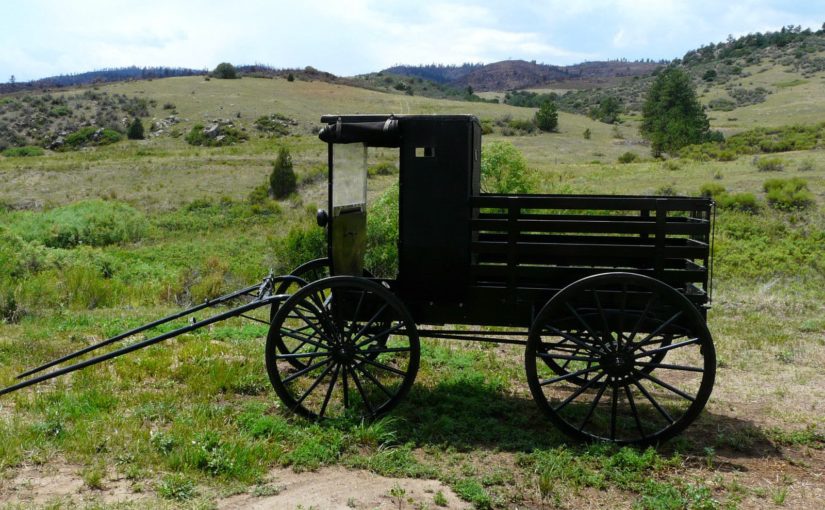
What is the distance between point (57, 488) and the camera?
4.38 m

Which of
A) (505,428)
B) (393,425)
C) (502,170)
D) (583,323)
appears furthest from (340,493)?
(502,170)

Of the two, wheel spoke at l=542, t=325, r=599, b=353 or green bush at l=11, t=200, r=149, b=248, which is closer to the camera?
wheel spoke at l=542, t=325, r=599, b=353

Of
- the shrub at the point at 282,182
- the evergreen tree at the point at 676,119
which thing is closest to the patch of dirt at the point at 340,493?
the shrub at the point at 282,182

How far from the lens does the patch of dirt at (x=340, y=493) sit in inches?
165

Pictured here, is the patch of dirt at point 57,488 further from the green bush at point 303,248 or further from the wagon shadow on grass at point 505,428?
the green bush at point 303,248

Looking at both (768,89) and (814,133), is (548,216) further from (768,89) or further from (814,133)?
(768,89)

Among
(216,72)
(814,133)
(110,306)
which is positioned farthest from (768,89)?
(110,306)

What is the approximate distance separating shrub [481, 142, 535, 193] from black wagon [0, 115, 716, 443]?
30.6 ft

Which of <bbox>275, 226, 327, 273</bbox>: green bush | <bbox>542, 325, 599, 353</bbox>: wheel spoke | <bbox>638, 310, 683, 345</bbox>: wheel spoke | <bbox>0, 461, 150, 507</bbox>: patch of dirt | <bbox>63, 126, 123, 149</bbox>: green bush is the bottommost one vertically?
<bbox>0, 461, 150, 507</bbox>: patch of dirt

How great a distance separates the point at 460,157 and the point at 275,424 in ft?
8.24

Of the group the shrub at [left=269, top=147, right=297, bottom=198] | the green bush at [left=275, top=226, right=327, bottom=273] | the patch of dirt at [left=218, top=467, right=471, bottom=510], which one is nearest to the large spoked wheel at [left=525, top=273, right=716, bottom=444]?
the patch of dirt at [left=218, top=467, right=471, bottom=510]

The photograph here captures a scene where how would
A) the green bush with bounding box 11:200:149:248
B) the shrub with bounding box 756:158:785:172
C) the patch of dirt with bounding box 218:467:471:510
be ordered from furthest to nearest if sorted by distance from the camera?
the shrub with bounding box 756:158:785:172 → the green bush with bounding box 11:200:149:248 → the patch of dirt with bounding box 218:467:471:510

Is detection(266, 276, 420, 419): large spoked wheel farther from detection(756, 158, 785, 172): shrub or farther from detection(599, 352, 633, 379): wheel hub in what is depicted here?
detection(756, 158, 785, 172): shrub

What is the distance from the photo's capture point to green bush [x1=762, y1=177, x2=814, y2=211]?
787 inches
